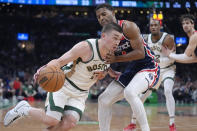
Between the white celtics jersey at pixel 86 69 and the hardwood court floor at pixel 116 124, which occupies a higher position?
the white celtics jersey at pixel 86 69

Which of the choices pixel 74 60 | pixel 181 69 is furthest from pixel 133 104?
pixel 181 69

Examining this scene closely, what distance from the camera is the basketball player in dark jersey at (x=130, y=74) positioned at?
408cm

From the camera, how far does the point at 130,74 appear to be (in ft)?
15.0

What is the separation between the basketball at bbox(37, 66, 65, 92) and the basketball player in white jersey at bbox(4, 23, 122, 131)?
26 centimetres

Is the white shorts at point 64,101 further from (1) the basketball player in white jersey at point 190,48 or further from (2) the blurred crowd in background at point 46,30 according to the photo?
(2) the blurred crowd in background at point 46,30

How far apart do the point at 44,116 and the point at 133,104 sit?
3.91 feet

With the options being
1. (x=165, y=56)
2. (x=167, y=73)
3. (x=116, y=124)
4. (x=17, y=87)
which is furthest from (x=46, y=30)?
(x=167, y=73)

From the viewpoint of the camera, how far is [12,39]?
25.7m

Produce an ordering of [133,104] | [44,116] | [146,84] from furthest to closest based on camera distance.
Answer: [146,84]
[133,104]
[44,116]

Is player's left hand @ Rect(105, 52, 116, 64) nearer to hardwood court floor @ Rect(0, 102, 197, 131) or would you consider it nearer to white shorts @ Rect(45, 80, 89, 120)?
white shorts @ Rect(45, 80, 89, 120)

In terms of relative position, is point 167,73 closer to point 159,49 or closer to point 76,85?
point 159,49

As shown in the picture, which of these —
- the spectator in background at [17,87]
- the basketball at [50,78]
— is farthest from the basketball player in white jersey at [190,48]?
the spectator in background at [17,87]

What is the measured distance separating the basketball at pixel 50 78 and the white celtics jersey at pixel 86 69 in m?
0.37

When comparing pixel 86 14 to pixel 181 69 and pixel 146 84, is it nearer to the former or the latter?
pixel 181 69
